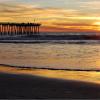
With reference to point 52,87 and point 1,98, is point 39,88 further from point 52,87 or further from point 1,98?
point 1,98

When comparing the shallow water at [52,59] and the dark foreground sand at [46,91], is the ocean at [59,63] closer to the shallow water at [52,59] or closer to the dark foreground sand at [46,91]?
the shallow water at [52,59]

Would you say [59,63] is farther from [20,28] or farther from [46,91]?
[20,28]

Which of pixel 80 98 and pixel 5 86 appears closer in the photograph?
pixel 80 98

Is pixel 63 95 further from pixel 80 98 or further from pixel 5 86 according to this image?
pixel 5 86

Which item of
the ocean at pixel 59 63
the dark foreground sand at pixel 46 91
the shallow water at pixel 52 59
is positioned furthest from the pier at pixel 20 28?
the dark foreground sand at pixel 46 91

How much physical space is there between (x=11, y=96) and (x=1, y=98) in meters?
0.28

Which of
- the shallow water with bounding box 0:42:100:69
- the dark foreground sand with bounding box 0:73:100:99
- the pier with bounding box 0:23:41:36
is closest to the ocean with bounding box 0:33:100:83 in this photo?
the shallow water with bounding box 0:42:100:69

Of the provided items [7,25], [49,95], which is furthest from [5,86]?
[7,25]

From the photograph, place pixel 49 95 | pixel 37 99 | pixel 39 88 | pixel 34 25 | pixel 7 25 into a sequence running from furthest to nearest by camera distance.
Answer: pixel 34 25
pixel 7 25
pixel 39 88
pixel 49 95
pixel 37 99

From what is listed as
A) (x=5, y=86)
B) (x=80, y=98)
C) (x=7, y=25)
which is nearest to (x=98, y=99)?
(x=80, y=98)

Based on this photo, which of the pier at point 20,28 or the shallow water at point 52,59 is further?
the pier at point 20,28

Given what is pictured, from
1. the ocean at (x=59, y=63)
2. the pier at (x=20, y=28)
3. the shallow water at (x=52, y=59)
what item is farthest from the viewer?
the pier at (x=20, y=28)

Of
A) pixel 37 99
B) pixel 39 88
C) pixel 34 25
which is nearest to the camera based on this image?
pixel 37 99

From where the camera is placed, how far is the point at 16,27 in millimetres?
99625
